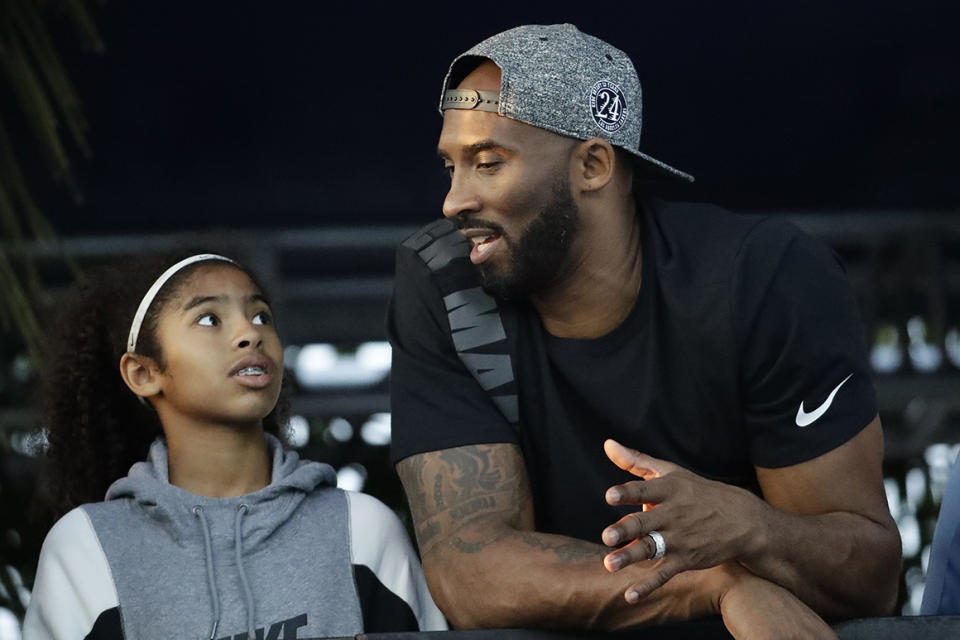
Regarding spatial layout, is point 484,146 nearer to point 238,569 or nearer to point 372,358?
point 238,569

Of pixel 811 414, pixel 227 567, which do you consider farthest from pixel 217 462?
pixel 811 414

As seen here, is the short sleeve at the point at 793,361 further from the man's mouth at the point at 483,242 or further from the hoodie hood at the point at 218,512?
the hoodie hood at the point at 218,512

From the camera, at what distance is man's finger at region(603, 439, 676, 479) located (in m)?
1.88

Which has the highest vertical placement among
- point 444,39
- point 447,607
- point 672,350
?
point 444,39

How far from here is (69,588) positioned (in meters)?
2.04

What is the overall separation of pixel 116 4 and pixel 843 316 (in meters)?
1.98

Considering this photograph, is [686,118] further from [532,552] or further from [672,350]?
[532,552]

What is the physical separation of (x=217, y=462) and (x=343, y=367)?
3.14m

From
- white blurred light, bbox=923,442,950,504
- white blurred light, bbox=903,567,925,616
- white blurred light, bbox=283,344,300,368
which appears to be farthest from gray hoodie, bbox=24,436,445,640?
white blurred light, bbox=923,442,950,504

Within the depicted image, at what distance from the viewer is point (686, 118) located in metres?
3.97

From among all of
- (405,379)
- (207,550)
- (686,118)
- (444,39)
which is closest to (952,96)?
(686,118)

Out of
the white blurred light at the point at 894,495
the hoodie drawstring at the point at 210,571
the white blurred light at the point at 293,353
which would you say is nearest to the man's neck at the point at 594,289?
the hoodie drawstring at the point at 210,571

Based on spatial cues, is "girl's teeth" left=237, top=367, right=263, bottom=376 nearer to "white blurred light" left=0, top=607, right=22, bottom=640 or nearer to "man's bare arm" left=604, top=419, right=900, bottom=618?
"man's bare arm" left=604, top=419, right=900, bottom=618

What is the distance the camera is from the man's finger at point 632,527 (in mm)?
1729
